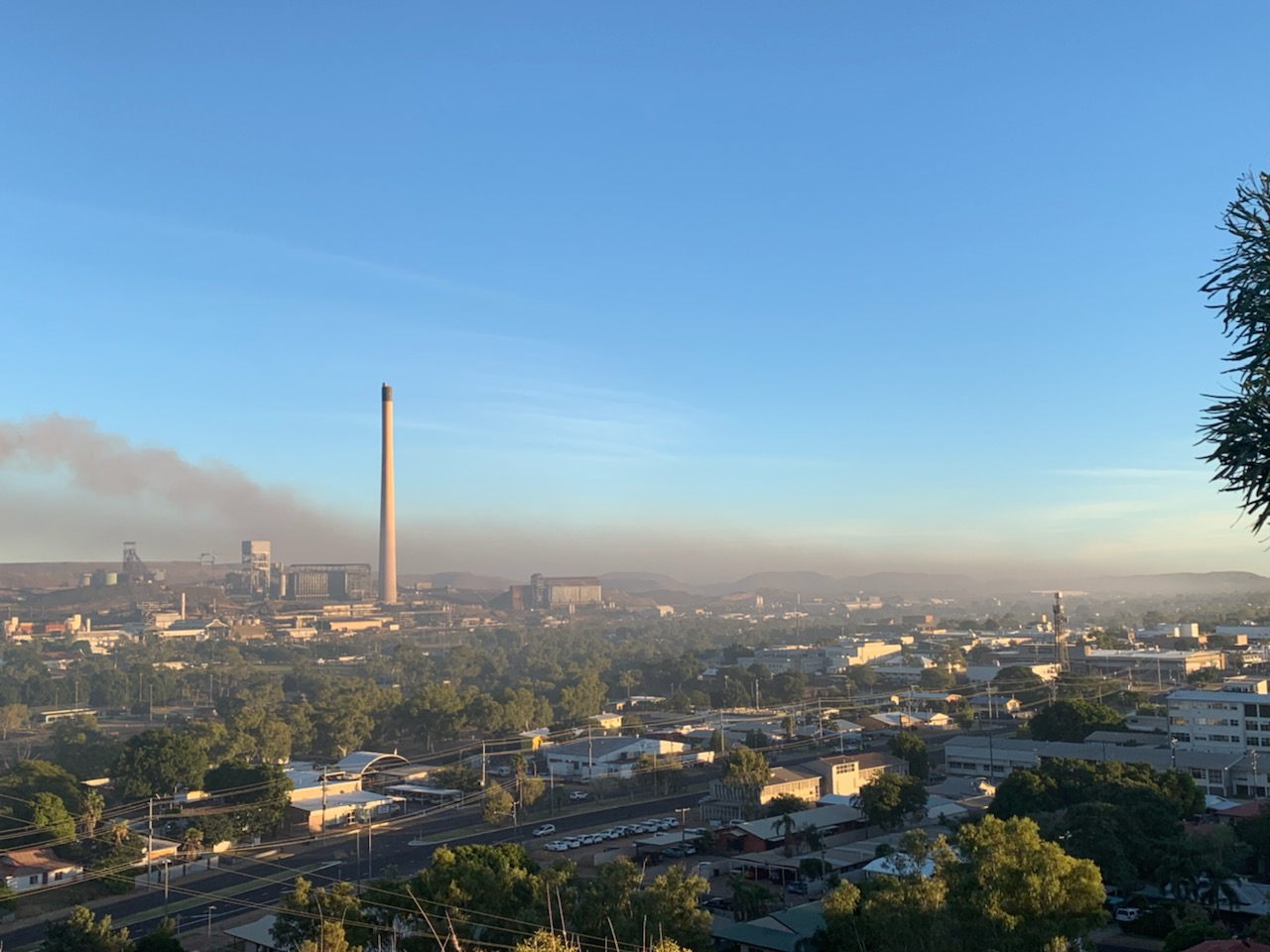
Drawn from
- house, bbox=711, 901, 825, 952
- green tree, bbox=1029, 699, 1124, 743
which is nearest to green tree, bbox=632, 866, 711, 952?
house, bbox=711, 901, 825, 952

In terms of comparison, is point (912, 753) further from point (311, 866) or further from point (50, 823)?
point (50, 823)

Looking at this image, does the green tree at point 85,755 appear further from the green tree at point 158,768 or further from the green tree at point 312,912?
the green tree at point 312,912

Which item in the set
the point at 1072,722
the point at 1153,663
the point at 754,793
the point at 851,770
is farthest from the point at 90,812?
the point at 1153,663

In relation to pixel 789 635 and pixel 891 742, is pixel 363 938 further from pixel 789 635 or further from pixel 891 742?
pixel 789 635

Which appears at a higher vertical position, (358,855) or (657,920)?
(657,920)

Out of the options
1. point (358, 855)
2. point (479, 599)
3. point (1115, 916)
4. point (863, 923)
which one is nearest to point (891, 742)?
point (1115, 916)

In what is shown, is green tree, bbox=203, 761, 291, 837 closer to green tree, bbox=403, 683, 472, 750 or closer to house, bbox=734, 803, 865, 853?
house, bbox=734, 803, 865, 853
